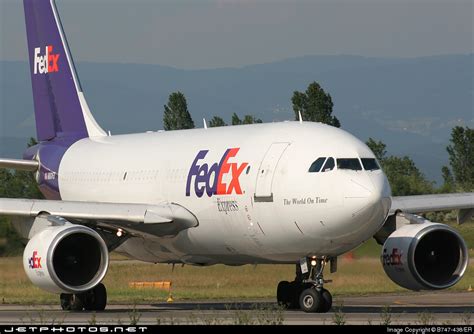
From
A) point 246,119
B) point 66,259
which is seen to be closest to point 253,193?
point 66,259

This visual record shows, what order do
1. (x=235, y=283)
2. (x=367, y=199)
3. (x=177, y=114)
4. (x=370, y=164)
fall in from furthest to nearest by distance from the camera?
1. (x=177, y=114)
2. (x=235, y=283)
3. (x=370, y=164)
4. (x=367, y=199)

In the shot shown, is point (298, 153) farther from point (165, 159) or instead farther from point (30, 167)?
point (30, 167)

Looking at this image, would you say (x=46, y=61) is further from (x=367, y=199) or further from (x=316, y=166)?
(x=367, y=199)

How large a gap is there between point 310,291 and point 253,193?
249cm

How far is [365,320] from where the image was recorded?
980 inches

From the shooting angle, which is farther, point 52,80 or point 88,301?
point 52,80

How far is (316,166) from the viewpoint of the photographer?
2783cm

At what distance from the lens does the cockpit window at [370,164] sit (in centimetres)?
2769

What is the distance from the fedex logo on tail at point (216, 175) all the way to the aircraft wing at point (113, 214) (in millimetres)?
706

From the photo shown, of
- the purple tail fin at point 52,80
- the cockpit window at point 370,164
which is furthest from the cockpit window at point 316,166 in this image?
the purple tail fin at point 52,80

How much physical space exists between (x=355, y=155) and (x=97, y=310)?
7671 millimetres

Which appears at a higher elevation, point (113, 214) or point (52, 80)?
point (52, 80)

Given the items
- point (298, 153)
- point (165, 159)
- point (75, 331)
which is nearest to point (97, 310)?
point (165, 159)

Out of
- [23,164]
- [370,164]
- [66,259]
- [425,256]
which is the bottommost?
[425,256]
